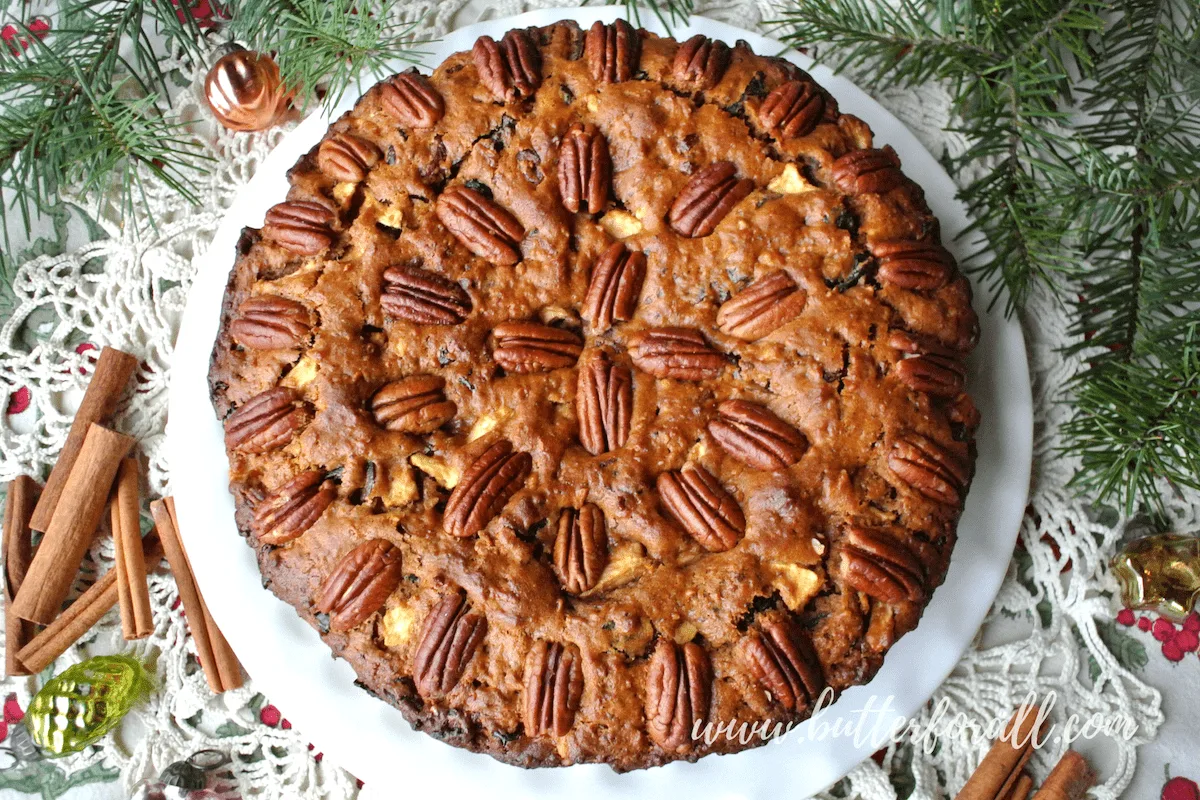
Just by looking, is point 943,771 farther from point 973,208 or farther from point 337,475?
point 337,475

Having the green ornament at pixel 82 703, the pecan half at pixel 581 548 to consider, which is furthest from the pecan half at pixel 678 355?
the green ornament at pixel 82 703

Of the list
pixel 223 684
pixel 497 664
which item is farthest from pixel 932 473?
pixel 223 684

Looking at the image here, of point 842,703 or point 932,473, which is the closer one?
point 932,473

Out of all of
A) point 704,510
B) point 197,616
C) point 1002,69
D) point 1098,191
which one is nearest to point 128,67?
point 197,616

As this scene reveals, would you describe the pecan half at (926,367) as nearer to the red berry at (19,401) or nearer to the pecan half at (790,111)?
the pecan half at (790,111)

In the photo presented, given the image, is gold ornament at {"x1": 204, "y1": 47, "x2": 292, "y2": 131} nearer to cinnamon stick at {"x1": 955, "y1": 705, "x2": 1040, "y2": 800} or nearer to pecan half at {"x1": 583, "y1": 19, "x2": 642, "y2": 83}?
pecan half at {"x1": 583, "y1": 19, "x2": 642, "y2": 83}

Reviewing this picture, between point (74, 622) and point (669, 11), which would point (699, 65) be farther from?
point (74, 622)

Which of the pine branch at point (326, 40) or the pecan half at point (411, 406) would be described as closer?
the pecan half at point (411, 406)
